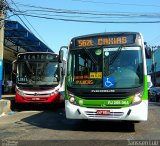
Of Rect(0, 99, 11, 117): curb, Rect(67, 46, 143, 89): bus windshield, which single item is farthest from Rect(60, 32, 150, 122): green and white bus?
Rect(0, 99, 11, 117): curb

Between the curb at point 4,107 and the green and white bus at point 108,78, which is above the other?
the green and white bus at point 108,78

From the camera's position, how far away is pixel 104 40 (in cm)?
1234

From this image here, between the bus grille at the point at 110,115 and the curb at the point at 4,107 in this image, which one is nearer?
the bus grille at the point at 110,115

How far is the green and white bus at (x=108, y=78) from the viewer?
1148cm

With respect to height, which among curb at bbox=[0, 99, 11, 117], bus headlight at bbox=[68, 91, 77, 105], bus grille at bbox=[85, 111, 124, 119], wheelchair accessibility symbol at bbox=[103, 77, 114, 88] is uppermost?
wheelchair accessibility symbol at bbox=[103, 77, 114, 88]

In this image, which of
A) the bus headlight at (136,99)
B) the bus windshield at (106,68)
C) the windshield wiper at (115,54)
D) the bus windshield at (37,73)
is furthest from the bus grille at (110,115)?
the bus windshield at (37,73)

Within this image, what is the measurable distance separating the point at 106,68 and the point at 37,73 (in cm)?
765

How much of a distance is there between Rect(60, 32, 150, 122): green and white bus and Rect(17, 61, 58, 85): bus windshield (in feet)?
21.2

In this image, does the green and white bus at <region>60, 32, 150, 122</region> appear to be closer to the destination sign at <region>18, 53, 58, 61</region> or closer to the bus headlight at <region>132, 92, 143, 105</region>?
the bus headlight at <region>132, 92, 143, 105</region>

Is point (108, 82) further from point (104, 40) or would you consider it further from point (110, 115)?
point (104, 40)

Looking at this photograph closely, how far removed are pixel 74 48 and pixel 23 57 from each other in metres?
7.29

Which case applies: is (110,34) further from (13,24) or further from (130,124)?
(13,24)

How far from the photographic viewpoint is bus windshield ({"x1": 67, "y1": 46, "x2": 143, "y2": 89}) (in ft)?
38.4

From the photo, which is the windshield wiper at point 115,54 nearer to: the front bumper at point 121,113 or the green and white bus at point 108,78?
the green and white bus at point 108,78
